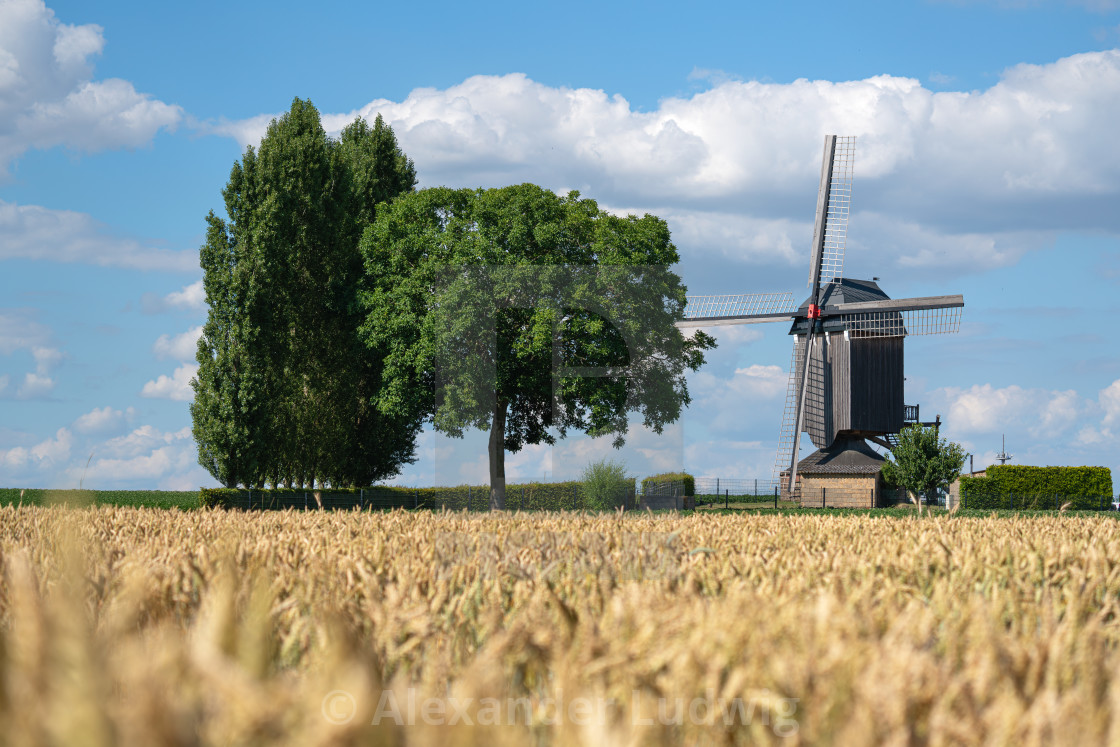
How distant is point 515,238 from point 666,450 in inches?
504

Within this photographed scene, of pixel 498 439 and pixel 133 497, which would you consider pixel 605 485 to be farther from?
pixel 133 497

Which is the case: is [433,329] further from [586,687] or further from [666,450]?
[586,687]

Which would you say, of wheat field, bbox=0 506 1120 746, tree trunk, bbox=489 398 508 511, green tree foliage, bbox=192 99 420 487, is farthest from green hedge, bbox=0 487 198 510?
wheat field, bbox=0 506 1120 746

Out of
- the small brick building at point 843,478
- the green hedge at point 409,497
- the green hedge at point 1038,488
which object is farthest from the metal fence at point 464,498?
the green hedge at point 1038,488

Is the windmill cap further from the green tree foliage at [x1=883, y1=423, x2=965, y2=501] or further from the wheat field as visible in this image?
the wheat field

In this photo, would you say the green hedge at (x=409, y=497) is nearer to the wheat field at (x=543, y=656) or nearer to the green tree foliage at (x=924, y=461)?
the wheat field at (x=543, y=656)

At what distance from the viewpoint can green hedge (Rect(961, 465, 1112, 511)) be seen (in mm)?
35531

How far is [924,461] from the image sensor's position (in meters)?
35.8

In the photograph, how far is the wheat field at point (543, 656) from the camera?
0.87 meters

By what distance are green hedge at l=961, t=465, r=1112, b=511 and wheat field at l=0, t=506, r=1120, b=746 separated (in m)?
35.5

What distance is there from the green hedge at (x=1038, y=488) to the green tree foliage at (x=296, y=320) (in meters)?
22.8

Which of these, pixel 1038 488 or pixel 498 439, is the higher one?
pixel 498 439

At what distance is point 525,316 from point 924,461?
1850 centimetres

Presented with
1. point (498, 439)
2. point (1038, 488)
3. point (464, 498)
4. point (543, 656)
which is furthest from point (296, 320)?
point (543, 656)
